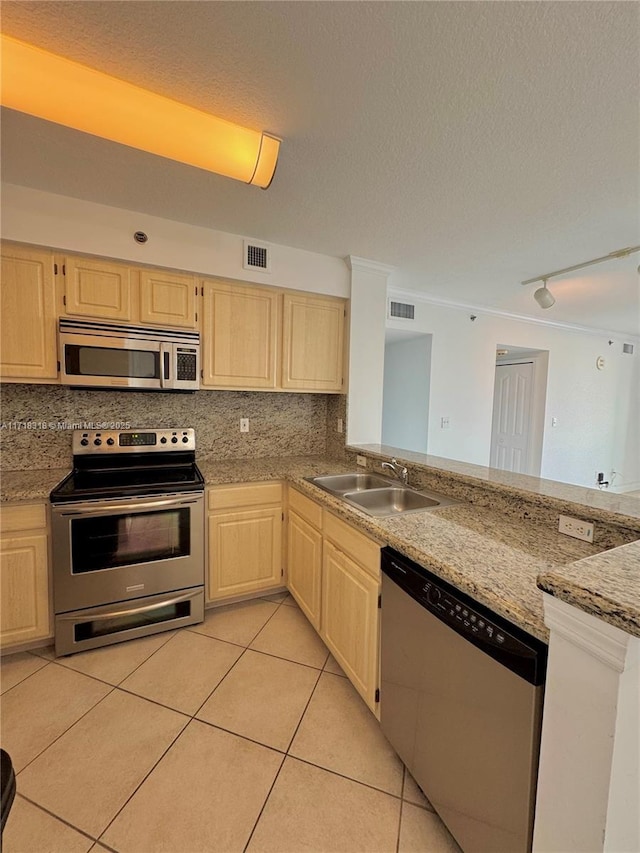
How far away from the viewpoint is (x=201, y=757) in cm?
142

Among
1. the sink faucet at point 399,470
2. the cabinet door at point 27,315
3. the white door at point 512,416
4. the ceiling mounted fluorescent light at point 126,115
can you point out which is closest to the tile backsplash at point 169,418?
the cabinet door at point 27,315

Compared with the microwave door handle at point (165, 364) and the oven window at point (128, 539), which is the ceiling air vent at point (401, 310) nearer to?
the microwave door handle at point (165, 364)

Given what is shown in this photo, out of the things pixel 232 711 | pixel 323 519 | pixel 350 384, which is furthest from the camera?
pixel 350 384

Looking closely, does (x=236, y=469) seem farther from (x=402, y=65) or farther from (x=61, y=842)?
(x=402, y=65)

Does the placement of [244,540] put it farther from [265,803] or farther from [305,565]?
[265,803]

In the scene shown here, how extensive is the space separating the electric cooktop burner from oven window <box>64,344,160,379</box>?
1.54 ft

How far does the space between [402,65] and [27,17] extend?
1.15 meters

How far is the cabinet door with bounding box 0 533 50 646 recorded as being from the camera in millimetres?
1834

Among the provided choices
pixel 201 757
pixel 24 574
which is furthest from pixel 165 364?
pixel 201 757

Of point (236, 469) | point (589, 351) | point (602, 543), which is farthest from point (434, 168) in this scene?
point (589, 351)

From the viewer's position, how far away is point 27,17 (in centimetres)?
106

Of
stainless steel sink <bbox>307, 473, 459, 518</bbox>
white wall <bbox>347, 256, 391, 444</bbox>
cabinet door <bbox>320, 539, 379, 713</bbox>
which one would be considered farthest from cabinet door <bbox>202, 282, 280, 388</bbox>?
cabinet door <bbox>320, 539, 379, 713</bbox>

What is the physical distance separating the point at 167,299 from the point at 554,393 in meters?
4.79

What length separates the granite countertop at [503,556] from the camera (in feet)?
2.25
